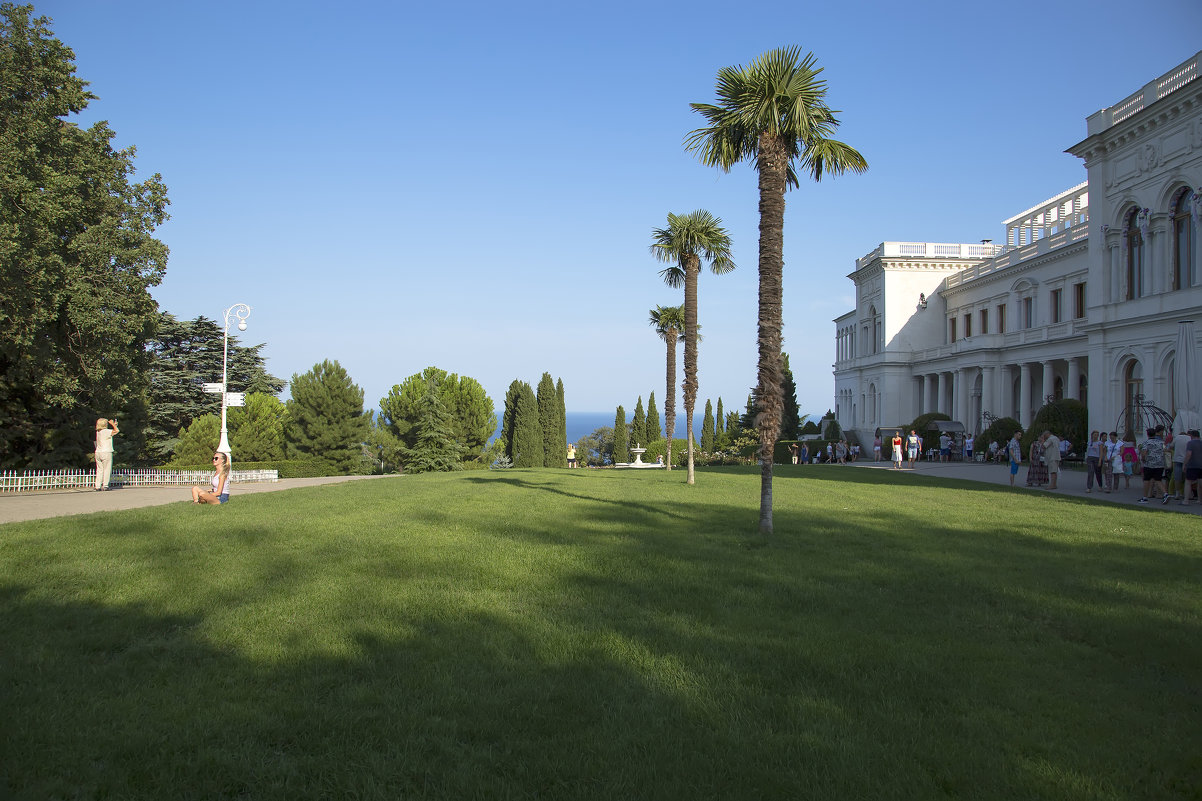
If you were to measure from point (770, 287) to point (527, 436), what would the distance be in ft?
144

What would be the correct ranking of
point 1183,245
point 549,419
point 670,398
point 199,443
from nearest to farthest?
1. point 1183,245
2. point 670,398
3. point 199,443
4. point 549,419

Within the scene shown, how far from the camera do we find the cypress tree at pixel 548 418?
56.5m

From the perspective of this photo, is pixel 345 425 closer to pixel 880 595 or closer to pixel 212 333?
pixel 212 333

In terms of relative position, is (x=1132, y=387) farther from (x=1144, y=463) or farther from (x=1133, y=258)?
(x=1144, y=463)

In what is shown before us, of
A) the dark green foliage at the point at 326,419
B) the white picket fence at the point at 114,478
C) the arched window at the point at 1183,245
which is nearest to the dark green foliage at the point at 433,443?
the dark green foliage at the point at 326,419

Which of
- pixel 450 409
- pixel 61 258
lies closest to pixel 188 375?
pixel 450 409

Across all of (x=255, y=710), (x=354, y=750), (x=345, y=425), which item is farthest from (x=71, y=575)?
(x=345, y=425)

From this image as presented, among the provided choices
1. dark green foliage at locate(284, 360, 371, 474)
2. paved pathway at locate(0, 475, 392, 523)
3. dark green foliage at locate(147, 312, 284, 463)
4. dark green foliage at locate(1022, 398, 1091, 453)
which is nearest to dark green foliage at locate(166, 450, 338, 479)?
dark green foliage at locate(284, 360, 371, 474)

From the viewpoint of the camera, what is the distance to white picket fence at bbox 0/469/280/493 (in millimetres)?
19625

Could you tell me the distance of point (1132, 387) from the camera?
29.8 m

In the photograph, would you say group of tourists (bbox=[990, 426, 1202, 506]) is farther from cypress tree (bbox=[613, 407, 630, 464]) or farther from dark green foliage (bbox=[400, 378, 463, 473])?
cypress tree (bbox=[613, 407, 630, 464])

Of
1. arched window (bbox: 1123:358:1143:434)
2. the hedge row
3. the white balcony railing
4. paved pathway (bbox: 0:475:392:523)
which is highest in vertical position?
the white balcony railing

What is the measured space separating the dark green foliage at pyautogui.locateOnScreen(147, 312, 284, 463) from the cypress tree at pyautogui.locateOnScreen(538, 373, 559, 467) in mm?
19504

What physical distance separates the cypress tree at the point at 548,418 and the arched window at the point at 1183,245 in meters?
38.8
